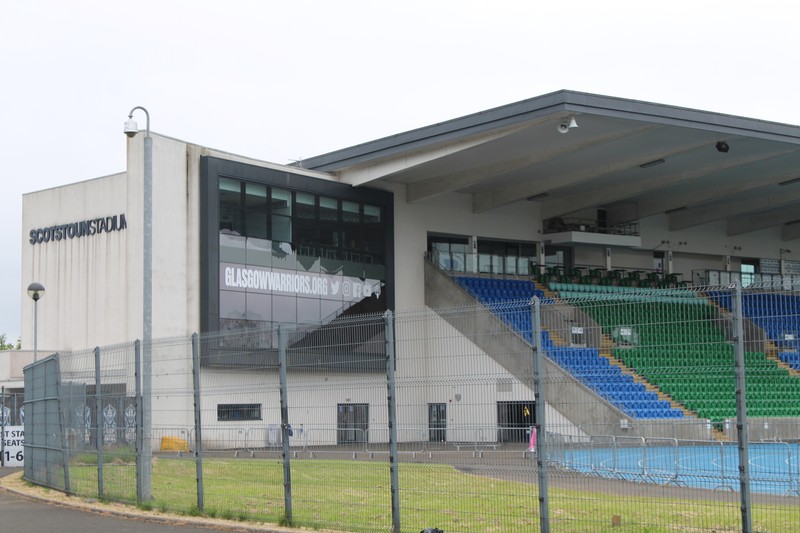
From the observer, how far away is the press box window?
672 inches

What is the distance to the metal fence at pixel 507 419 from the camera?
41.4 feet

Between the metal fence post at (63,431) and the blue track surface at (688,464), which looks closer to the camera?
the blue track surface at (688,464)

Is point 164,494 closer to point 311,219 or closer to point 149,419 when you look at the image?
point 149,419

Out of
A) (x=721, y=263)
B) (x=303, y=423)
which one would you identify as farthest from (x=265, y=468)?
(x=721, y=263)

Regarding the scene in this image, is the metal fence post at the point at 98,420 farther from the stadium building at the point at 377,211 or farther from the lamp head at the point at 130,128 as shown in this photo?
the stadium building at the point at 377,211

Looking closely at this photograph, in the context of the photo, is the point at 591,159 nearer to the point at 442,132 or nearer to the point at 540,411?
the point at 442,132

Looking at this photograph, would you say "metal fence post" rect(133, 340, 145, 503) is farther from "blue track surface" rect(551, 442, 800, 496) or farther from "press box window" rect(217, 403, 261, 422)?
"blue track surface" rect(551, 442, 800, 496)

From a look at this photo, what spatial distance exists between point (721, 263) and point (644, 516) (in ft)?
148

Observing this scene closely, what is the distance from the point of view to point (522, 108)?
3491cm

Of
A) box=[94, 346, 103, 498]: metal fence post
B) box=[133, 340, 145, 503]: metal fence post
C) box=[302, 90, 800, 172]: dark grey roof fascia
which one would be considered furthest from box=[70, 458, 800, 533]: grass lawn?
box=[302, 90, 800, 172]: dark grey roof fascia

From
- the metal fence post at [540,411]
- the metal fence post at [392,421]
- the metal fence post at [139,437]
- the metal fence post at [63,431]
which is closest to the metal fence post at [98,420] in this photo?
the metal fence post at [63,431]

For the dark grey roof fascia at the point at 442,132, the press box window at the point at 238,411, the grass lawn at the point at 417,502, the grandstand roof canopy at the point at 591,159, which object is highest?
the dark grey roof fascia at the point at 442,132

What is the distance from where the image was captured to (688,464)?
13.1 meters

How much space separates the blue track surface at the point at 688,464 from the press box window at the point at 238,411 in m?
5.06
